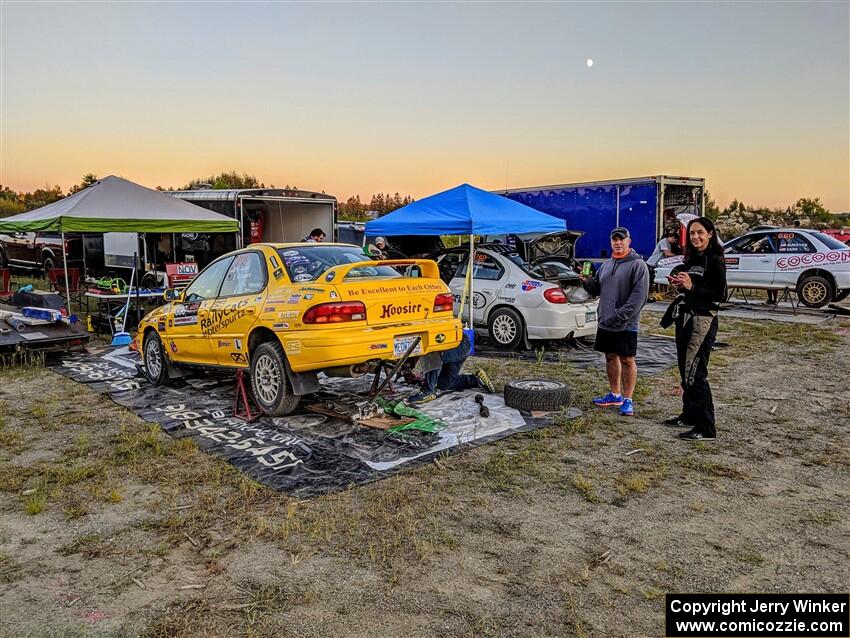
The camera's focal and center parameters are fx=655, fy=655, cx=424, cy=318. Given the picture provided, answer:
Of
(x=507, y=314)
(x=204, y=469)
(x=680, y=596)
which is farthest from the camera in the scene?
(x=507, y=314)

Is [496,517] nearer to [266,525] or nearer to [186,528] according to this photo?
[266,525]

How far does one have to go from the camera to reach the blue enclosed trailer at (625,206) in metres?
15.0

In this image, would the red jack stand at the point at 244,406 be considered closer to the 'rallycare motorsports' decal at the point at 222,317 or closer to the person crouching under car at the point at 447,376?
the 'rallycare motorsports' decal at the point at 222,317

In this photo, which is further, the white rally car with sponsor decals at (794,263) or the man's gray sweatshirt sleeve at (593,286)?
the white rally car with sponsor decals at (794,263)

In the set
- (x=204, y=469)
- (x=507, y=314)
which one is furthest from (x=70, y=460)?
(x=507, y=314)

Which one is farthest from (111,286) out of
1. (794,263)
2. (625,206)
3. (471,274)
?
(794,263)

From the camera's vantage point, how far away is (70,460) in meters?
5.11

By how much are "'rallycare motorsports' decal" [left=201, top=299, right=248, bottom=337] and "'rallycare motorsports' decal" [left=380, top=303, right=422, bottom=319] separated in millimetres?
1402

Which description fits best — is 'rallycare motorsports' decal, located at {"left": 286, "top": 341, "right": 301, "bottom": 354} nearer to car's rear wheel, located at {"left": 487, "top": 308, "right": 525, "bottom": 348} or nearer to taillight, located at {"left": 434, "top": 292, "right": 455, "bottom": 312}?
taillight, located at {"left": 434, "top": 292, "right": 455, "bottom": 312}

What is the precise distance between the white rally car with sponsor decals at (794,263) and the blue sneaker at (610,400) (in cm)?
791

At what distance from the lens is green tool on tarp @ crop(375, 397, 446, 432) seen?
221 inches

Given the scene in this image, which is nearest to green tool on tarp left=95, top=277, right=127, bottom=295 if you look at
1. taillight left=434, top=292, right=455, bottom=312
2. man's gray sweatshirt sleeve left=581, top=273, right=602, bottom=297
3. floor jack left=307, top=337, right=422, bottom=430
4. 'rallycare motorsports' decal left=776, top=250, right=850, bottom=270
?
floor jack left=307, top=337, right=422, bottom=430

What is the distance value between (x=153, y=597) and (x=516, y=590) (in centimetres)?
175

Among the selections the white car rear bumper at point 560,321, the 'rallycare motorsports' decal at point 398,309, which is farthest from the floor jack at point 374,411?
the white car rear bumper at point 560,321
